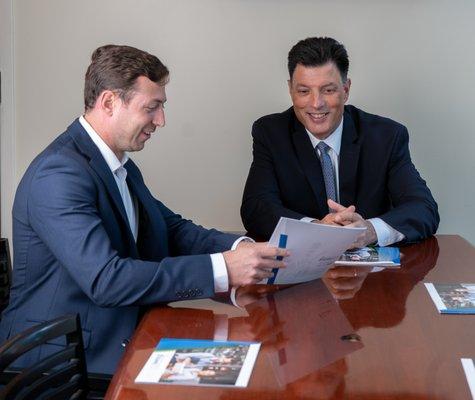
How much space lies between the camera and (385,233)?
2.69 metres

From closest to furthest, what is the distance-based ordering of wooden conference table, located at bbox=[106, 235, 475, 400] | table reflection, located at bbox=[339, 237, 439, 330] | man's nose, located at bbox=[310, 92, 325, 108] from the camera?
wooden conference table, located at bbox=[106, 235, 475, 400]
table reflection, located at bbox=[339, 237, 439, 330]
man's nose, located at bbox=[310, 92, 325, 108]

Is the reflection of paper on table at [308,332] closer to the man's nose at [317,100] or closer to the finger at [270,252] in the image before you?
the finger at [270,252]

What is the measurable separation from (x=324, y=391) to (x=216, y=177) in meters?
2.56

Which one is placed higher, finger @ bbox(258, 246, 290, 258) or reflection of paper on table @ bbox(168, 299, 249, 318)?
finger @ bbox(258, 246, 290, 258)

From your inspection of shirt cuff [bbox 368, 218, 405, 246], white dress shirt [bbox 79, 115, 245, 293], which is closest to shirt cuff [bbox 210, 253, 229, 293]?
white dress shirt [bbox 79, 115, 245, 293]

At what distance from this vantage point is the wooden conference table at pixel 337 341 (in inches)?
54.8

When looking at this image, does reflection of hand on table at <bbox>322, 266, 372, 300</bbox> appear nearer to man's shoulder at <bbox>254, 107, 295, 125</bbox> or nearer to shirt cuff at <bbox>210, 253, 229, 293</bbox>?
shirt cuff at <bbox>210, 253, 229, 293</bbox>

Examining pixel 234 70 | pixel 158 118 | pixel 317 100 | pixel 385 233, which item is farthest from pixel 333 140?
pixel 158 118

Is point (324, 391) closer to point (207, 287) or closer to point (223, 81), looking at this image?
point (207, 287)

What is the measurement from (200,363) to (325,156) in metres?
1.81

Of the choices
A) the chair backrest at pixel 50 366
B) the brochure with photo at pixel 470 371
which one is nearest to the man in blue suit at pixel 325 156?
the chair backrest at pixel 50 366

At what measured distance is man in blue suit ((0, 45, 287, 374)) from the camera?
1.89 meters

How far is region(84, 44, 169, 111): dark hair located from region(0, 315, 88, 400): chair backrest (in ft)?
2.43

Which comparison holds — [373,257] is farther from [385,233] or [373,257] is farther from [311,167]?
[311,167]
